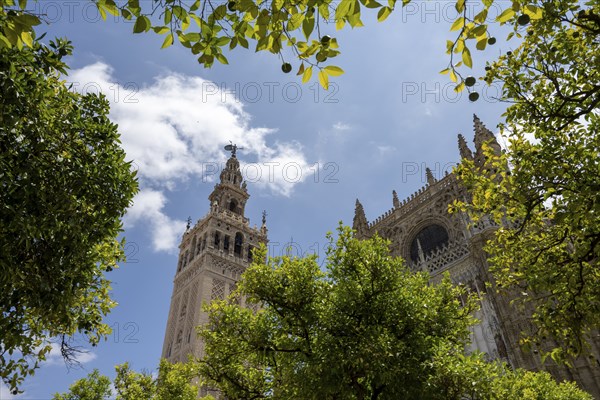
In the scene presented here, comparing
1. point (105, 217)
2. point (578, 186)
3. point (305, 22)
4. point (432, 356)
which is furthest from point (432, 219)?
point (305, 22)


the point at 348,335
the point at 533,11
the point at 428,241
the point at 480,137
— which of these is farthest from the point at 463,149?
the point at 533,11

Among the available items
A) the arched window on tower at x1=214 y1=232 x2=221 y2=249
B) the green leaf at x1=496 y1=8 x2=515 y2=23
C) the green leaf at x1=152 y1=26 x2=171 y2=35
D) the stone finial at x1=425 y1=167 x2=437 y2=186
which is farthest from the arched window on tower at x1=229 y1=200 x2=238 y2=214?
the green leaf at x1=496 y1=8 x2=515 y2=23

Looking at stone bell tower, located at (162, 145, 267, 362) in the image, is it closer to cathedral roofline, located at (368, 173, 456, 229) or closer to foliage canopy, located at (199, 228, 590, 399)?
cathedral roofline, located at (368, 173, 456, 229)

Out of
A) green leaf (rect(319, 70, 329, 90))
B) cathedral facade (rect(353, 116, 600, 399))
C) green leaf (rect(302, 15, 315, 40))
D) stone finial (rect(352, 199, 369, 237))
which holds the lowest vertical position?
green leaf (rect(319, 70, 329, 90))

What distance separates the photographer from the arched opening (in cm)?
2820

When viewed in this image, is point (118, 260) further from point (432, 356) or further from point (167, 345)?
point (167, 345)

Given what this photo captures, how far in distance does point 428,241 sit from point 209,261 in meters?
20.6

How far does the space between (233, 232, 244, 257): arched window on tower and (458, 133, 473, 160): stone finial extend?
24.5 metres

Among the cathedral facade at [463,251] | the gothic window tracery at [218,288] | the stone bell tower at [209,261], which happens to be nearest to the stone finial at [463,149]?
the cathedral facade at [463,251]

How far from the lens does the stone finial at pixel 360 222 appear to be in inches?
1289

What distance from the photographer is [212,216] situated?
1692 inches

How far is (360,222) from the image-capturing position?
33.5m

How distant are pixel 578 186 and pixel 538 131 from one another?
5.14 ft

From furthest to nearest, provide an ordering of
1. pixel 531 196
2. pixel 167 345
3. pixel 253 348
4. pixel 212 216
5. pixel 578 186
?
pixel 212 216
pixel 167 345
pixel 253 348
pixel 531 196
pixel 578 186
